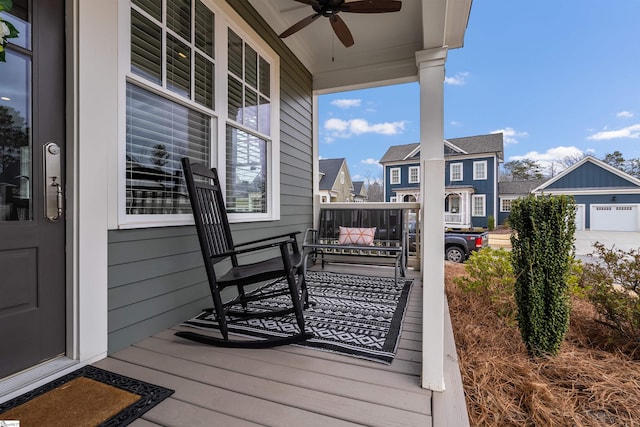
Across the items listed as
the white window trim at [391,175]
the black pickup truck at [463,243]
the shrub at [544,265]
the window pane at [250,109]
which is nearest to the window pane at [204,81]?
the window pane at [250,109]

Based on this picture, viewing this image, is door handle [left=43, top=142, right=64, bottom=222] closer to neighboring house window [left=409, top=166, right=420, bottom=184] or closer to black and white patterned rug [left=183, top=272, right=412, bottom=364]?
black and white patterned rug [left=183, top=272, right=412, bottom=364]

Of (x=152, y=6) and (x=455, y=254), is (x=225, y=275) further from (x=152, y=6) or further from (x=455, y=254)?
(x=455, y=254)

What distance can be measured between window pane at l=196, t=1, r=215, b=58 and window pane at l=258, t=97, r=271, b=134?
35.4 inches

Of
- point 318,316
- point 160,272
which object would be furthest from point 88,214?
point 318,316

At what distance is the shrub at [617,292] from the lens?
7.44ft

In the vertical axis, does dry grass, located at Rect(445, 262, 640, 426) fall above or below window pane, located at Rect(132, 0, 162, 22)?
below

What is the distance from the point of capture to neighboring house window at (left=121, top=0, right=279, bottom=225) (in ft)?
6.26

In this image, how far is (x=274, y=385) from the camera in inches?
54.1

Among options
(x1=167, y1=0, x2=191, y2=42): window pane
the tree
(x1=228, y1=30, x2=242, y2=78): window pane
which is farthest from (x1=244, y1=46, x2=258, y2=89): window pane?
the tree

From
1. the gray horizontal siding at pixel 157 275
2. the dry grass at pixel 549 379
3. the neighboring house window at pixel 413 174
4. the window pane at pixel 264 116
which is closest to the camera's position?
the dry grass at pixel 549 379

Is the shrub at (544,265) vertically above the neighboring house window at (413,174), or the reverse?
the neighboring house window at (413,174)

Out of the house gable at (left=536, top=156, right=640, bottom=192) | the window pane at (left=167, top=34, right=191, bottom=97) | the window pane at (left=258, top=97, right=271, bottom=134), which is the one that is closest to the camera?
the window pane at (left=167, top=34, right=191, bottom=97)

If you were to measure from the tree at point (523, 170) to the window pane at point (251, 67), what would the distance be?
23940mm

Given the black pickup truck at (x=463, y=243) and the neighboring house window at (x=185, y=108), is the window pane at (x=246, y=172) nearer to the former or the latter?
the neighboring house window at (x=185, y=108)
